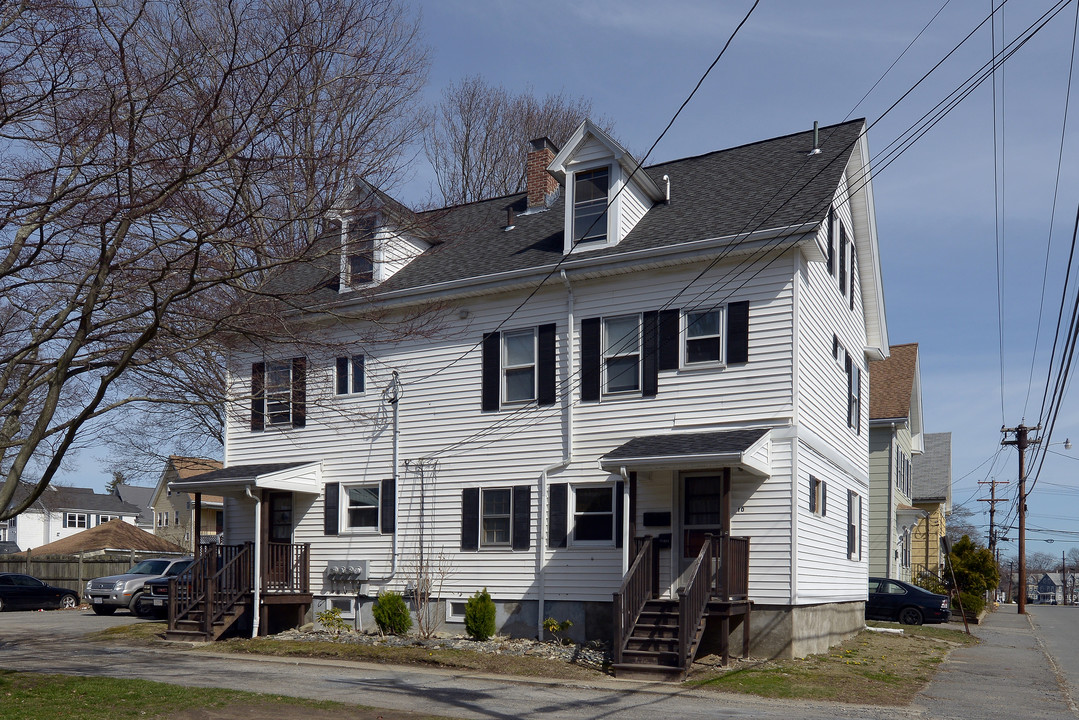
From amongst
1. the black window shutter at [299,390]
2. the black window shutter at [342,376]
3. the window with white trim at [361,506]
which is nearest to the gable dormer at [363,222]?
the black window shutter at [299,390]

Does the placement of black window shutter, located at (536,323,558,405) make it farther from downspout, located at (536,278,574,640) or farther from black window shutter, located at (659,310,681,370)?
black window shutter, located at (659,310,681,370)

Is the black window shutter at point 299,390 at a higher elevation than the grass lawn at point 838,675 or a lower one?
higher

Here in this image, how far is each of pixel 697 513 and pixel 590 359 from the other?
3410 mm

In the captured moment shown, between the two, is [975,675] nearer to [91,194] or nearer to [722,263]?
[722,263]

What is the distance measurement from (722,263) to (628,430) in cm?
334

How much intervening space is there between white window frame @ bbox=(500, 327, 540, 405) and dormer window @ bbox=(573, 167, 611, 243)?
2044mm

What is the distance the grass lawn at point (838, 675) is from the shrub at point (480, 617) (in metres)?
3.98

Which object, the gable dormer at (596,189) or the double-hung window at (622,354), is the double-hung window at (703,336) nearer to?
the double-hung window at (622,354)

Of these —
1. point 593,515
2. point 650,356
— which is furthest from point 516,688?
point 650,356

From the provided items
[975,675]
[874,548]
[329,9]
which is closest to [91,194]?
[329,9]

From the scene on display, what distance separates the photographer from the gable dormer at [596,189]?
18297 millimetres

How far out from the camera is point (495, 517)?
18.6 metres

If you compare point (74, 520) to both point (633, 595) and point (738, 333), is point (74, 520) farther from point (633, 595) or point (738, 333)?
point (738, 333)

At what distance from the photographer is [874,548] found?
3344 centimetres
